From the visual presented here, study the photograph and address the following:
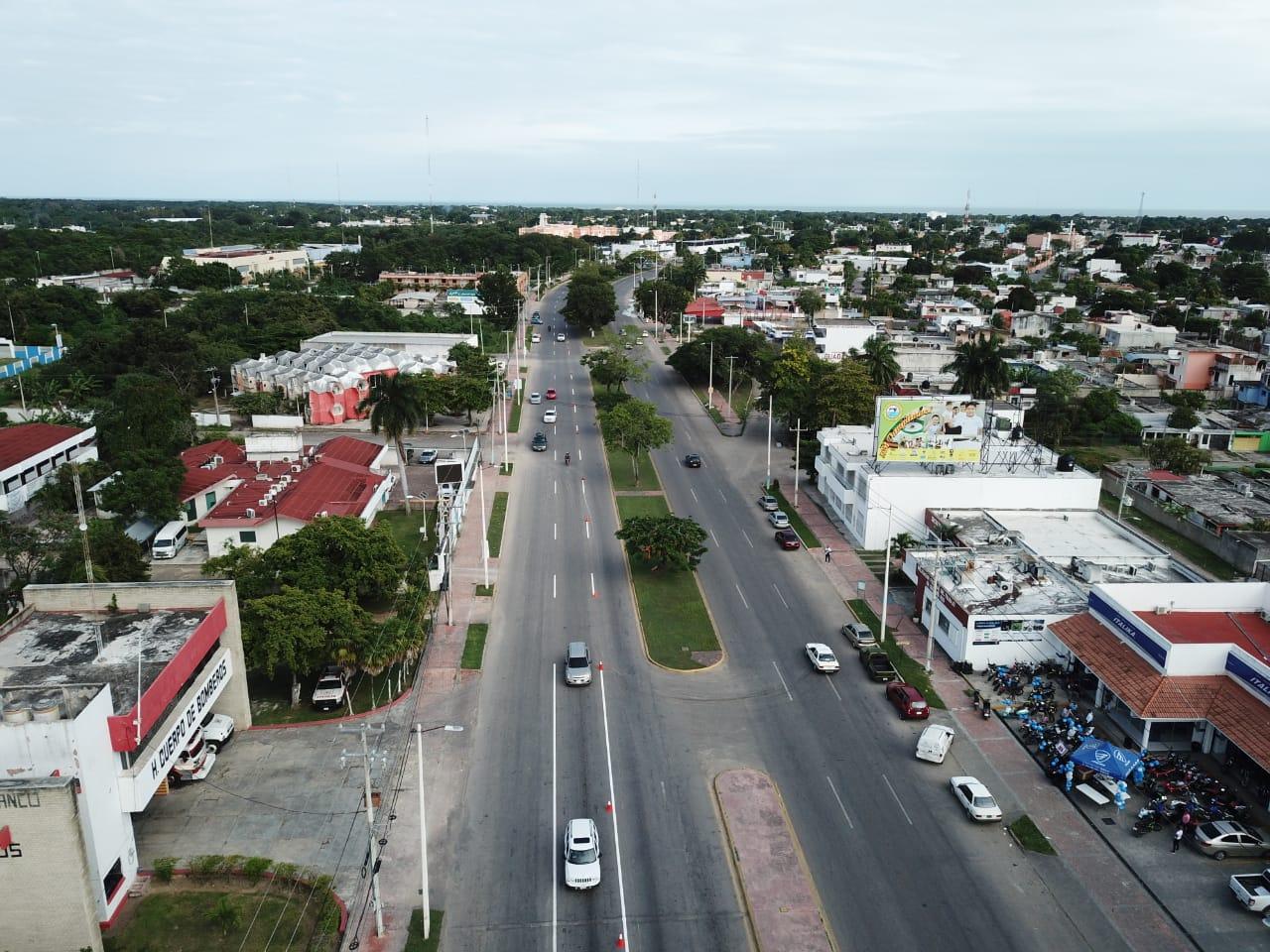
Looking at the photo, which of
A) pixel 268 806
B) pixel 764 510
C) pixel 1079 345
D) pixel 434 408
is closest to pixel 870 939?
pixel 268 806

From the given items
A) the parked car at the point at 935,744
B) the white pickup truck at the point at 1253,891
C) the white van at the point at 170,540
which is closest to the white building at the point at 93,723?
the white van at the point at 170,540

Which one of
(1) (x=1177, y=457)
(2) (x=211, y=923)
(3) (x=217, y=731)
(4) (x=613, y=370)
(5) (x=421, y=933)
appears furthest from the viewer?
(4) (x=613, y=370)

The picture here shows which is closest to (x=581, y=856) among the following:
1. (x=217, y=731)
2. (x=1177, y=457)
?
(x=217, y=731)

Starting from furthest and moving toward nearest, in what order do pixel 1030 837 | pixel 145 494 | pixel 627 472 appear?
pixel 627 472
pixel 145 494
pixel 1030 837

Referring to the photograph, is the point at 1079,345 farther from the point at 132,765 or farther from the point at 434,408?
the point at 132,765

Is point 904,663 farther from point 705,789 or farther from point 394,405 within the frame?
point 394,405

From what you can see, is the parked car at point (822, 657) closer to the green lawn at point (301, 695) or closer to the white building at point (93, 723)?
the green lawn at point (301, 695)
